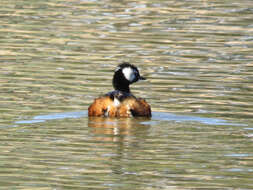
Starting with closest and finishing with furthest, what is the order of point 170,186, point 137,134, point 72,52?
point 170,186, point 137,134, point 72,52

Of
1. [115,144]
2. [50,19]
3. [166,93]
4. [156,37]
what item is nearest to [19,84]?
[166,93]

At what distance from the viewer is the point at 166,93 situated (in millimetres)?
16875

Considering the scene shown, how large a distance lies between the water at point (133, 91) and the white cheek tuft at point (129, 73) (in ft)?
2.26

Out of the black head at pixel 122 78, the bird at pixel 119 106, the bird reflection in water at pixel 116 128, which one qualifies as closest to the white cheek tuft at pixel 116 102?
the bird at pixel 119 106

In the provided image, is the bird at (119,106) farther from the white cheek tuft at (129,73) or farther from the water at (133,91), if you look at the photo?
the white cheek tuft at (129,73)

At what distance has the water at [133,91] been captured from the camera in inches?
405

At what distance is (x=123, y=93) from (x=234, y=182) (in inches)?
184

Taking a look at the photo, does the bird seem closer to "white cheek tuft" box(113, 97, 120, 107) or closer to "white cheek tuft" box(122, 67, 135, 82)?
"white cheek tuft" box(113, 97, 120, 107)

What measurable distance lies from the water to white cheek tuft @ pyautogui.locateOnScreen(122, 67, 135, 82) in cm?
69

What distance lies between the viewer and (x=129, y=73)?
595 inches

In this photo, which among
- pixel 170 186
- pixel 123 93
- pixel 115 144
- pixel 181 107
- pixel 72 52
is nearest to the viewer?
pixel 170 186

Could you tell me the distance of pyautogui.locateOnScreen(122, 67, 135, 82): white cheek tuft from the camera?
1506cm

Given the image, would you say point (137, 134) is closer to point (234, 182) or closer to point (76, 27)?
point (234, 182)

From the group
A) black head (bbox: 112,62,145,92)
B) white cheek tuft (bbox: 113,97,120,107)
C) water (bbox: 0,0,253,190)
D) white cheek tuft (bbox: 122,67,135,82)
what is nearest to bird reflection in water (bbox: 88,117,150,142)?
water (bbox: 0,0,253,190)
